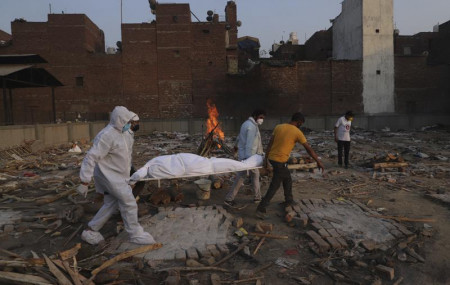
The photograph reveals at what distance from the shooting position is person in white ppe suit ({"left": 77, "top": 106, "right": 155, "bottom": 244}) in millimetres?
4281

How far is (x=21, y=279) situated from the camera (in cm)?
332

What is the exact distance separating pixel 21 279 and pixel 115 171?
1633 millimetres

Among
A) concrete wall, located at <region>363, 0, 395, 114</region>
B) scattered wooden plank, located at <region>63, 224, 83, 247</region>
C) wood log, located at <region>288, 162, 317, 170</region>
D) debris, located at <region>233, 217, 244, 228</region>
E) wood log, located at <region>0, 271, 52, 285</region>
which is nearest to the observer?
wood log, located at <region>0, 271, 52, 285</region>

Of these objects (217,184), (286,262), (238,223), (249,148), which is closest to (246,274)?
(286,262)

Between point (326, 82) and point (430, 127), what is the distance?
28.5ft

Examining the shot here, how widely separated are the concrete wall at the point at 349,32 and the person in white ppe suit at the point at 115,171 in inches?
1104

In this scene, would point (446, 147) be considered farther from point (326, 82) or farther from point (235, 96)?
point (235, 96)

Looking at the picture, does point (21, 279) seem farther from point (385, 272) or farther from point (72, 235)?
point (385, 272)

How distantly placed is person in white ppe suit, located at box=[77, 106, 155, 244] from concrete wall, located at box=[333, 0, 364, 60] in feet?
92.0

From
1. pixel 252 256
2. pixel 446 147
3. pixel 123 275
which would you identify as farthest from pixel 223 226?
pixel 446 147

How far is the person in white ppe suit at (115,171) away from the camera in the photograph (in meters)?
4.28

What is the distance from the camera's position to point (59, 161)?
12391mm

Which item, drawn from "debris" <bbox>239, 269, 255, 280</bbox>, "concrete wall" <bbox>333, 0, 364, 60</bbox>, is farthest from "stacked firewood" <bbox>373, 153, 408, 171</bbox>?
"concrete wall" <bbox>333, 0, 364, 60</bbox>

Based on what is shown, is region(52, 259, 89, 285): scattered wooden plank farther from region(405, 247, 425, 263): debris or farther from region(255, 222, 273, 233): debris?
region(405, 247, 425, 263): debris
